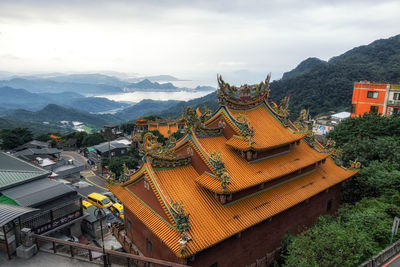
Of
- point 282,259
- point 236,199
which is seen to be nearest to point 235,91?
point 236,199

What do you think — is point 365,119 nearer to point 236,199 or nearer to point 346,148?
point 346,148

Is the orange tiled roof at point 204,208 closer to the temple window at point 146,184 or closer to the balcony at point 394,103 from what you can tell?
the temple window at point 146,184

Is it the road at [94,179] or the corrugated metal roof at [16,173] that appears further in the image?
the road at [94,179]

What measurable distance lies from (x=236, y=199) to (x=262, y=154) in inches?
164

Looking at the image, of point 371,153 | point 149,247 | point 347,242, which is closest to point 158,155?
point 149,247

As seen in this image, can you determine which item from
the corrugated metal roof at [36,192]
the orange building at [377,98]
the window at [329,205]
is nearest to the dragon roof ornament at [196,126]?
the window at [329,205]

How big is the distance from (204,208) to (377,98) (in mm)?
43468

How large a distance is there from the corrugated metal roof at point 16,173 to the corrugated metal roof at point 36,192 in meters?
0.46

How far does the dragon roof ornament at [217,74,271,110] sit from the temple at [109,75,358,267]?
0.26 ft

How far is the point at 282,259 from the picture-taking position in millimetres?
17688

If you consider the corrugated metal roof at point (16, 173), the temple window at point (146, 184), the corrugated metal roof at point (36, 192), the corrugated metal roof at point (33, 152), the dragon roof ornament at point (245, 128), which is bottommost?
the corrugated metal roof at point (33, 152)

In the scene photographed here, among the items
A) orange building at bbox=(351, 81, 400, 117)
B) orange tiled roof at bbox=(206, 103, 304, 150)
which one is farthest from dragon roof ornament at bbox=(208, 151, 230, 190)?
orange building at bbox=(351, 81, 400, 117)

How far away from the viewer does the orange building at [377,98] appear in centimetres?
4156

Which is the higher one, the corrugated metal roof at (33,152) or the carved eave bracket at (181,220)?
the carved eave bracket at (181,220)
